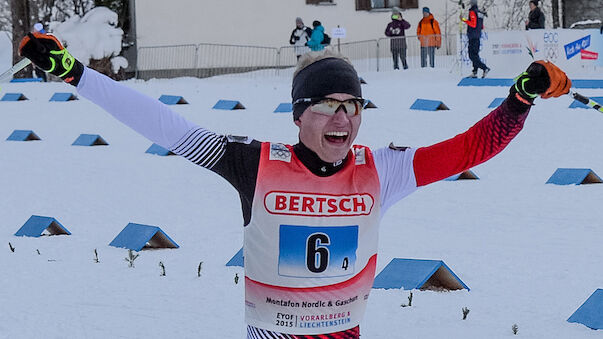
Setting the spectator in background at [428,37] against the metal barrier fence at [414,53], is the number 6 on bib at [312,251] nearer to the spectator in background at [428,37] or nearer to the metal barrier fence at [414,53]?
the spectator in background at [428,37]

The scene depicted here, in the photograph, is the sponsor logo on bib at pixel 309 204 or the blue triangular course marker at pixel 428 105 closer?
the sponsor logo on bib at pixel 309 204

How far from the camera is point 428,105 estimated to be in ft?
48.0

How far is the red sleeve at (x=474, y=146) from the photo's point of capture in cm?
337

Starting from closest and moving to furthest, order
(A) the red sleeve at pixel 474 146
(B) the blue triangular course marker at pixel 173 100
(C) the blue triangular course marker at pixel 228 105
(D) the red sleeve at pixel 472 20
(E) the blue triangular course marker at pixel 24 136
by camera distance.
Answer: (A) the red sleeve at pixel 474 146 < (E) the blue triangular course marker at pixel 24 136 < (C) the blue triangular course marker at pixel 228 105 < (B) the blue triangular course marker at pixel 173 100 < (D) the red sleeve at pixel 472 20

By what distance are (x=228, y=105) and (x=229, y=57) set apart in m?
11.2

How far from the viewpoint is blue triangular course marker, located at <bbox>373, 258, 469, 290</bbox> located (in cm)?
594

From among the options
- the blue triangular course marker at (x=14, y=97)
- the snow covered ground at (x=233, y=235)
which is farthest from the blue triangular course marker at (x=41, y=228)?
the blue triangular course marker at (x=14, y=97)

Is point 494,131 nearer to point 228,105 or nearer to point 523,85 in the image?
point 523,85

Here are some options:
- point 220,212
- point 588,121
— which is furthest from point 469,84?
point 220,212

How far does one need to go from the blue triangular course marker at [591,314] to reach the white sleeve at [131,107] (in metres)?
2.68

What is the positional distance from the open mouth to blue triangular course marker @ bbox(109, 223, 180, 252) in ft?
13.1

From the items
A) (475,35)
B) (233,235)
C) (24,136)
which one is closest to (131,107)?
(233,235)

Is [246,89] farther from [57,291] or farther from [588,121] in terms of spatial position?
[57,291]

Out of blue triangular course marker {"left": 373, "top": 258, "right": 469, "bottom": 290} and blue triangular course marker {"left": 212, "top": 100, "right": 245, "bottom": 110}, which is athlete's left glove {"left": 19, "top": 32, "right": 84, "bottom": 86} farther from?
blue triangular course marker {"left": 212, "top": 100, "right": 245, "bottom": 110}
